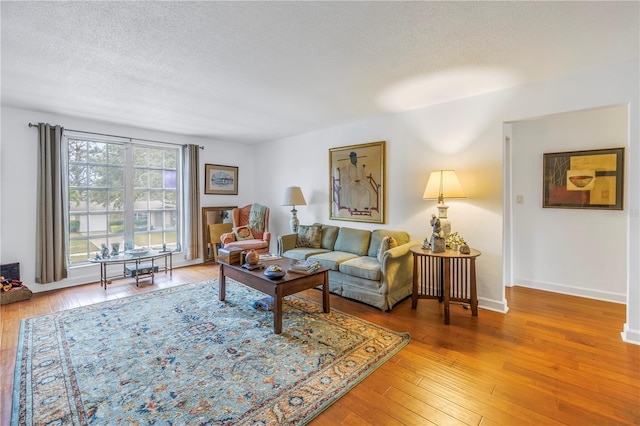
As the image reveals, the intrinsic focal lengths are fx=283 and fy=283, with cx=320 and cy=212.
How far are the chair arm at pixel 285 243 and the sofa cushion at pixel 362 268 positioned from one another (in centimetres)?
114

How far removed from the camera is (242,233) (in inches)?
201

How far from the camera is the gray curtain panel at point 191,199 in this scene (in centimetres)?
516

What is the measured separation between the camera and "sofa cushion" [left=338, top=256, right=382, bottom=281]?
10.2 ft

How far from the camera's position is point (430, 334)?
256 centimetres

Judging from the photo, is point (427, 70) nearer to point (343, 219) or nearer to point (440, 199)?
point (440, 199)

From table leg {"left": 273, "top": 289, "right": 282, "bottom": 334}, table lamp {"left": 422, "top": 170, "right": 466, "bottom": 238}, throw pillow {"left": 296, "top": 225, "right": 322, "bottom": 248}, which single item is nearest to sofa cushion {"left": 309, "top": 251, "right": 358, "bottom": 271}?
throw pillow {"left": 296, "top": 225, "right": 322, "bottom": 248}

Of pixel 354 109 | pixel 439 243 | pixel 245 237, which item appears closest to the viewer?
pixel 439 243

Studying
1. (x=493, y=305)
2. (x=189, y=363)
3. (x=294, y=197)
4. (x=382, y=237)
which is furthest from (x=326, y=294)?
(x=294, y=197)

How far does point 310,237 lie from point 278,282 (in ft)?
5.90

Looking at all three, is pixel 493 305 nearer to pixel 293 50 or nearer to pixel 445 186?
pixel 445 186

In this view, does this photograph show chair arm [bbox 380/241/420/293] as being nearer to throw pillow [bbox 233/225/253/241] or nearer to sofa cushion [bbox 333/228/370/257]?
sofa cushion [bbox 333/228/370/257]

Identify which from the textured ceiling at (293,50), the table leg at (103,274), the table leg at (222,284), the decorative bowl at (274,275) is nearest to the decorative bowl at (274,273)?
the decorative bowl at (274,275)

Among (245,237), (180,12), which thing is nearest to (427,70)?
(180,12)

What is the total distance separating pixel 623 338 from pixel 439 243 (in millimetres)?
1651
